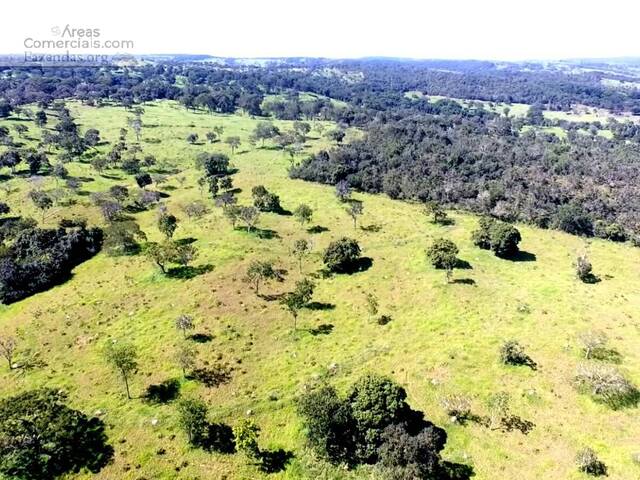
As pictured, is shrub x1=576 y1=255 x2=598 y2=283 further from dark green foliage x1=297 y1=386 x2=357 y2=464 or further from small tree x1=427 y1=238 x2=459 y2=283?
dark green foliage x1=297 y1=386 x2=357 y2=464

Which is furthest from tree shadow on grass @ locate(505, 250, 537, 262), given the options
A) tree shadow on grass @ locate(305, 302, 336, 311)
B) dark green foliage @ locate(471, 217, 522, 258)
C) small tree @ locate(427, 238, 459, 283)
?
tree shadow on grass @ locate(305, 302, 336, 311)

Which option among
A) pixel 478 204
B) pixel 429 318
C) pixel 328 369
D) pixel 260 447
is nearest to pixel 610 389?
pixel 429 318

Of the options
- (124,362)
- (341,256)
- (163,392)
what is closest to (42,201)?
Answer: (124,362)

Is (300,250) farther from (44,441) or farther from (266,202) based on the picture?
(44,441)

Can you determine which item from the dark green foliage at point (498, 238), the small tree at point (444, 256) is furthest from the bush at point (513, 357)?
the dark green foliage at point (498, 238)

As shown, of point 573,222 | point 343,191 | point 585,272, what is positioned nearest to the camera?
point 585,272

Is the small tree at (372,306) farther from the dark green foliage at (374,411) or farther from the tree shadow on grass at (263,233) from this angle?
the tree shadow on grass at (263,233)
